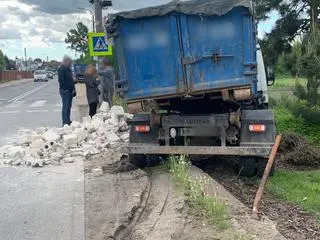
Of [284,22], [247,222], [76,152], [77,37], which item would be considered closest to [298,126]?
[284,22]

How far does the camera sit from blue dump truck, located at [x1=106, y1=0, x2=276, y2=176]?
744 centimetres

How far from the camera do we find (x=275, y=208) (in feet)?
21.8

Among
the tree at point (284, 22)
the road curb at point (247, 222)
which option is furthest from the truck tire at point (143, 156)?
the tree at point (284, 22)

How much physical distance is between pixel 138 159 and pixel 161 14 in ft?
8.18

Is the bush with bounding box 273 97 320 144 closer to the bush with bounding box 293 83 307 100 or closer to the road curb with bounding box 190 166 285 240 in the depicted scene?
the bush with bounding box 293 83 307 100

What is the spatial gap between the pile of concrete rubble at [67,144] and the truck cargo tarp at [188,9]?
3.43 metres

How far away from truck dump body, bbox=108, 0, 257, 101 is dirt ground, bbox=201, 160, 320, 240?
149 centimetres

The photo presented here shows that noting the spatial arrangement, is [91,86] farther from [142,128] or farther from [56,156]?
[142,128]

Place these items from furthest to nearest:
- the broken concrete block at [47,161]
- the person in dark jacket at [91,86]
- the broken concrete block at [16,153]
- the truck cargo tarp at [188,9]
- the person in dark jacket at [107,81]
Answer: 1. the person in dark jacket at [107,81]
2. the person in dark jacket at [91,86]
3. the broken concrete block at [16,153]
4. the broken concrete block at [47,161]
5. the truck cargo tarp at [188,9]

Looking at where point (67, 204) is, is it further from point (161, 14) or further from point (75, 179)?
point (161, 14)

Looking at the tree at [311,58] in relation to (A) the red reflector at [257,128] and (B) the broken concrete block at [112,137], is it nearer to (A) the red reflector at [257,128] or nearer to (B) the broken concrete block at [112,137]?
(A) the red reflector at [257,128]

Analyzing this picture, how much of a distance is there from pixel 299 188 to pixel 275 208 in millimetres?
1271

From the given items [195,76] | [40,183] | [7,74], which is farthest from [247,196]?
[7,74]

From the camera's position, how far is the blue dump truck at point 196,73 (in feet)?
24.4
